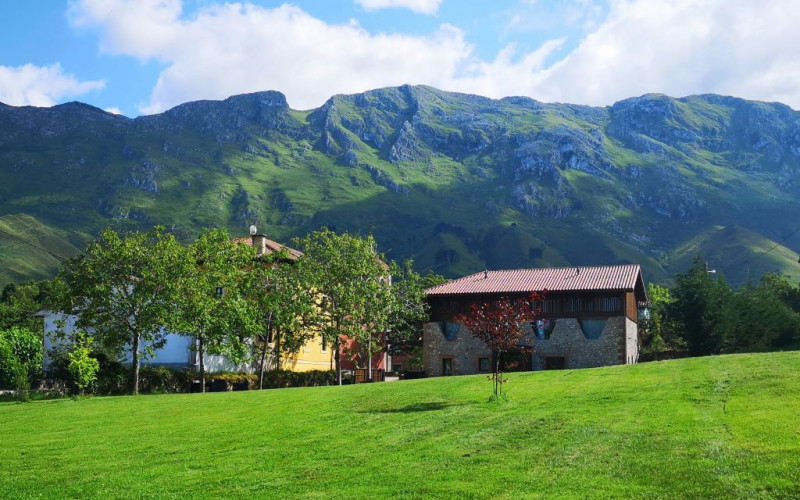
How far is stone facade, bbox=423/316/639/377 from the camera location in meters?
57.7

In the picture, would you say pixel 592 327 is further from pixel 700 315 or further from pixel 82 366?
pixel 82 366

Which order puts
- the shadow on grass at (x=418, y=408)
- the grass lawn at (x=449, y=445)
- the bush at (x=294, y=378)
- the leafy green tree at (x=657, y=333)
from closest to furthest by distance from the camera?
the grass lawn at (x=449, y=445)
the shadow on grass at (x=418, y=408)
the bush at (x=294, y=378)
the leafy green tree at (x=657, y=333)

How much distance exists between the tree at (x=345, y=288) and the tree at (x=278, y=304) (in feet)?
3.32

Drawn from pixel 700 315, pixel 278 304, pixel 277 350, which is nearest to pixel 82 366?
pixel 278 304

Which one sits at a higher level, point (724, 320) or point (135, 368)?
point (724, 320)

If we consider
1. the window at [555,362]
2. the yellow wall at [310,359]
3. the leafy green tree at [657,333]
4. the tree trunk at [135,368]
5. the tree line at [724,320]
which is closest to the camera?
the tree trunk at [135,368]

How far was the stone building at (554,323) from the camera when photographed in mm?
58031

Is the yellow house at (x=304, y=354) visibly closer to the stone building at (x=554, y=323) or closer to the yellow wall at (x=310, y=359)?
the yellow wall at (x=310, y=359)

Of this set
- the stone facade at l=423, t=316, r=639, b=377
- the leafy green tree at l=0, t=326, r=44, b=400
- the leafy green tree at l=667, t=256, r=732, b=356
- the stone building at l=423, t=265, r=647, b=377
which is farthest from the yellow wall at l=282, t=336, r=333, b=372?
the leafy green tree at l=667, t=256, r=732, b=356

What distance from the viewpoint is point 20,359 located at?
184ft

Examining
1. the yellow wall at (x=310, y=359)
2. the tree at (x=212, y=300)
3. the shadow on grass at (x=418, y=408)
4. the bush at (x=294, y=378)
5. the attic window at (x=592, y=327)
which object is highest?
the tree at (x=212, y=300)

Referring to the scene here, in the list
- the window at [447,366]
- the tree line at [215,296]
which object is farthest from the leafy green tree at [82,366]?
the window at [447,366]

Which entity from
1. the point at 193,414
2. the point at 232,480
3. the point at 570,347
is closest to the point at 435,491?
the point at 232,480

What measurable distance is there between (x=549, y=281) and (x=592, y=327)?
537 centimetres
